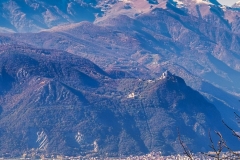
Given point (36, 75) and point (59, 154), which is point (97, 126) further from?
point (36, 75)

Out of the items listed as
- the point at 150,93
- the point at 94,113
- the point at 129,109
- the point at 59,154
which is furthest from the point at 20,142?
the point at 150,93

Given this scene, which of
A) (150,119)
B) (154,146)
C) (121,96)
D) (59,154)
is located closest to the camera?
(59,154)

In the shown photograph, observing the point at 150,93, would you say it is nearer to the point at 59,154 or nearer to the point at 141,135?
Answer: the point at 141,135

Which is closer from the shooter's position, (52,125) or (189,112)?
(52,125)

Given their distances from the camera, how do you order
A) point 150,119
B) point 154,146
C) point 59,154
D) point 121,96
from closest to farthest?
point 59,154 < point 154,146 < point 150,119 < point 121,96

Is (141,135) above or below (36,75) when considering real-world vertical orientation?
below

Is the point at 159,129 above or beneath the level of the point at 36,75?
beneath

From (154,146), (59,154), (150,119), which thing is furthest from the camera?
(150,119)

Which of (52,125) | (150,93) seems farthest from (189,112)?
(52,125)

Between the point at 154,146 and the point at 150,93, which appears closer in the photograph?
the point at 154,146
